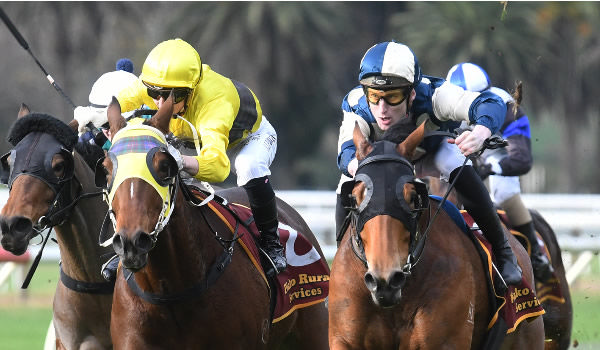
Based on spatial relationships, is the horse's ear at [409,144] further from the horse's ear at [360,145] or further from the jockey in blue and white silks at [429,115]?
the jockey in blue and white silks at [429,115]

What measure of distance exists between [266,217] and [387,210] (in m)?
1.65

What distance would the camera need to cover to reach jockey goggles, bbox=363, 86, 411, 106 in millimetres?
5789

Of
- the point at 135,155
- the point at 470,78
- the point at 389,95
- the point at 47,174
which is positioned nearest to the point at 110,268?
the point at 47,174

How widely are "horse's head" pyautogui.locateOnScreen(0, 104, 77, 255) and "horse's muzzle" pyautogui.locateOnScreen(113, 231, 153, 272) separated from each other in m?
1.38

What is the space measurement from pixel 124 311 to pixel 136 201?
2.62 ft

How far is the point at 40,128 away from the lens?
6.54 meters

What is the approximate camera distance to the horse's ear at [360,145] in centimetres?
538

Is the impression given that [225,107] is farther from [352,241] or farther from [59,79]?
[59,79]

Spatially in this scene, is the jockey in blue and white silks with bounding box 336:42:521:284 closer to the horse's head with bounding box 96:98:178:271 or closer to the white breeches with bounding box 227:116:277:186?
the white breeches with bounding box 227:116:277:186

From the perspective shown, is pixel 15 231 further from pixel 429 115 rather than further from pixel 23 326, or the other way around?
pixel 23 326

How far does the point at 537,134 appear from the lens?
170ft

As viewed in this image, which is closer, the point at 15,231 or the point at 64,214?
the point at 15,231

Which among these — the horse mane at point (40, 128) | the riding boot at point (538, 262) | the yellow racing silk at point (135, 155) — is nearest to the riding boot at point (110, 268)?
the horse mane at point (40, 128)

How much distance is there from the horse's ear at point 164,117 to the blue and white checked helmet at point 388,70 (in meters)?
0.94
